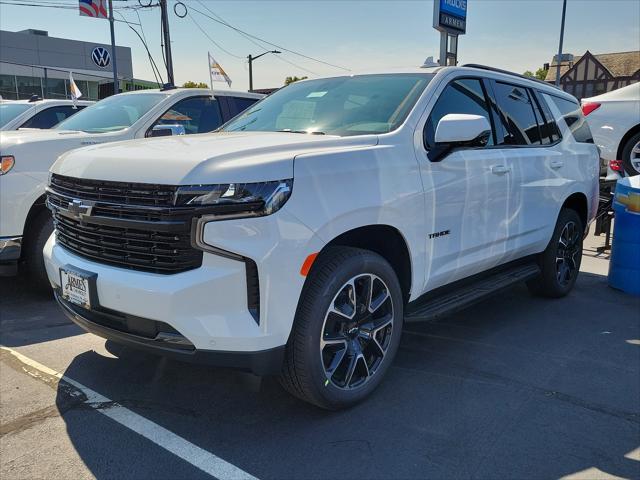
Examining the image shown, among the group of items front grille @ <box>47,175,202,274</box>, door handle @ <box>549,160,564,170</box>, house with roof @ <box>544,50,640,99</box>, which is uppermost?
house with roof @ <box>544,50,640,99</box>

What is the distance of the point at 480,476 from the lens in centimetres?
259

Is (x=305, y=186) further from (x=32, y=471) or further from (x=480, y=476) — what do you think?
(x=32, y=471)

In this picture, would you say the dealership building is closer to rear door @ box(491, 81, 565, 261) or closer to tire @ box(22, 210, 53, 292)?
tire @ box(22, 210, 53, 292)

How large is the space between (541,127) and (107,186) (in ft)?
12.2

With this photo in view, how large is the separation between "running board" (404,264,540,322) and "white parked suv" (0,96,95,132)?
6.19 metres

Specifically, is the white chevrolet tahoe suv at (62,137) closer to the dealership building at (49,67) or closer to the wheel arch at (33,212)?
the wheel arch at (33,212)

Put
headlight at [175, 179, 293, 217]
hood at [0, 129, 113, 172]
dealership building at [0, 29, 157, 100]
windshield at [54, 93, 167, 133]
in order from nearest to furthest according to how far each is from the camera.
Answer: headlight at [175, 179, 293, 217], hood at [0, 129, 113, 172], windshield at [54, 93, 167, 133], dealership building at [0, 29, 157, 100]

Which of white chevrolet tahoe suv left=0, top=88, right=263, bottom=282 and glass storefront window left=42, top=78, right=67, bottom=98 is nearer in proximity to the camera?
white chevrolet tahoe suv left=0, top=88, right=263, bottom=282

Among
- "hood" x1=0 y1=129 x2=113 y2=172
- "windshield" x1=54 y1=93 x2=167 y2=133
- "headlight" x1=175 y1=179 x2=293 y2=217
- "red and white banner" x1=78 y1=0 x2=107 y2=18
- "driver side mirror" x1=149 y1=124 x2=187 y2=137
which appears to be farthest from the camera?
"red and white banner" x1=78 y1=0 x2=107 y2=18

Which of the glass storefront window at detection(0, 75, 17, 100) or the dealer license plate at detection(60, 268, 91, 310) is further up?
the glass storefront window at detection(0, 75, 17, 100)

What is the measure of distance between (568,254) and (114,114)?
499 centimetres

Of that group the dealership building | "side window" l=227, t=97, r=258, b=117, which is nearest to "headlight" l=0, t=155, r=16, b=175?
"side window" l=227, t=97, r=258, b=117

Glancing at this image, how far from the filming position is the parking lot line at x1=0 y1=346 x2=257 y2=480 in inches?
102

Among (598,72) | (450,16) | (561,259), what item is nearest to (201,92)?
(561,259)
